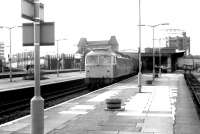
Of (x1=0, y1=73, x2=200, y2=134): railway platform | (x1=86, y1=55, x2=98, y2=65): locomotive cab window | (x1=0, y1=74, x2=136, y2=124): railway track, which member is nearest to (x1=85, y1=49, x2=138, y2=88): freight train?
(x1=86, y1=55, x2=98, y2=65): locomotive cab window

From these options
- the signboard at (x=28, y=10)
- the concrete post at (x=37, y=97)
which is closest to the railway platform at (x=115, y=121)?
the concrete post at (x=37, y=97)

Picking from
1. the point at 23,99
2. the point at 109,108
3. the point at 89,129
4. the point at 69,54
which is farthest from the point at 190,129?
the point at 69,54

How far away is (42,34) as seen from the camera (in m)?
7.39

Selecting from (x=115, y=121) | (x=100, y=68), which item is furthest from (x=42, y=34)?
(x=100, y=68)

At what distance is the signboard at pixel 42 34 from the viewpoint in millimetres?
7309

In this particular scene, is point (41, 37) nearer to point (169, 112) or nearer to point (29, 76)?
point (169, 112)

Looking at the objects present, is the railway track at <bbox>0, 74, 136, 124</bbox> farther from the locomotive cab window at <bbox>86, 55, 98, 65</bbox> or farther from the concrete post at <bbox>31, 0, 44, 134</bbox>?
the concrete post at <bbox>31, 0, 44, 134</bbox>

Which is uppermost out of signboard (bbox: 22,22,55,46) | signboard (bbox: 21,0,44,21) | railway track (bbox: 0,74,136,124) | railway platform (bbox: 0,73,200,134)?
signboard (bbox: 21,0,44,21)

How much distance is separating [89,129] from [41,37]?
178 inches

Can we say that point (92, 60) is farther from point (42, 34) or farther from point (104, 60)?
point (42, 34)

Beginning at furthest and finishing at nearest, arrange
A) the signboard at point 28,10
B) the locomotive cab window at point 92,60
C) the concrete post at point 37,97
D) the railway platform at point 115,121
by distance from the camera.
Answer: the locomotive cab window at point 92,60 → the railway platform at point 115,121 → the concrete post at point 37,97 → the signboard at point 28,10

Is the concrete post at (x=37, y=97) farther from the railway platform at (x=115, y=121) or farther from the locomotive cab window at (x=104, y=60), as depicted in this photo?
the locomotive cab window at (x=104, y=60)

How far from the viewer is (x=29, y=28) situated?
7.51m

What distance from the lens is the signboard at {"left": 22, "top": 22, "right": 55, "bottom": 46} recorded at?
7309 millimetres
